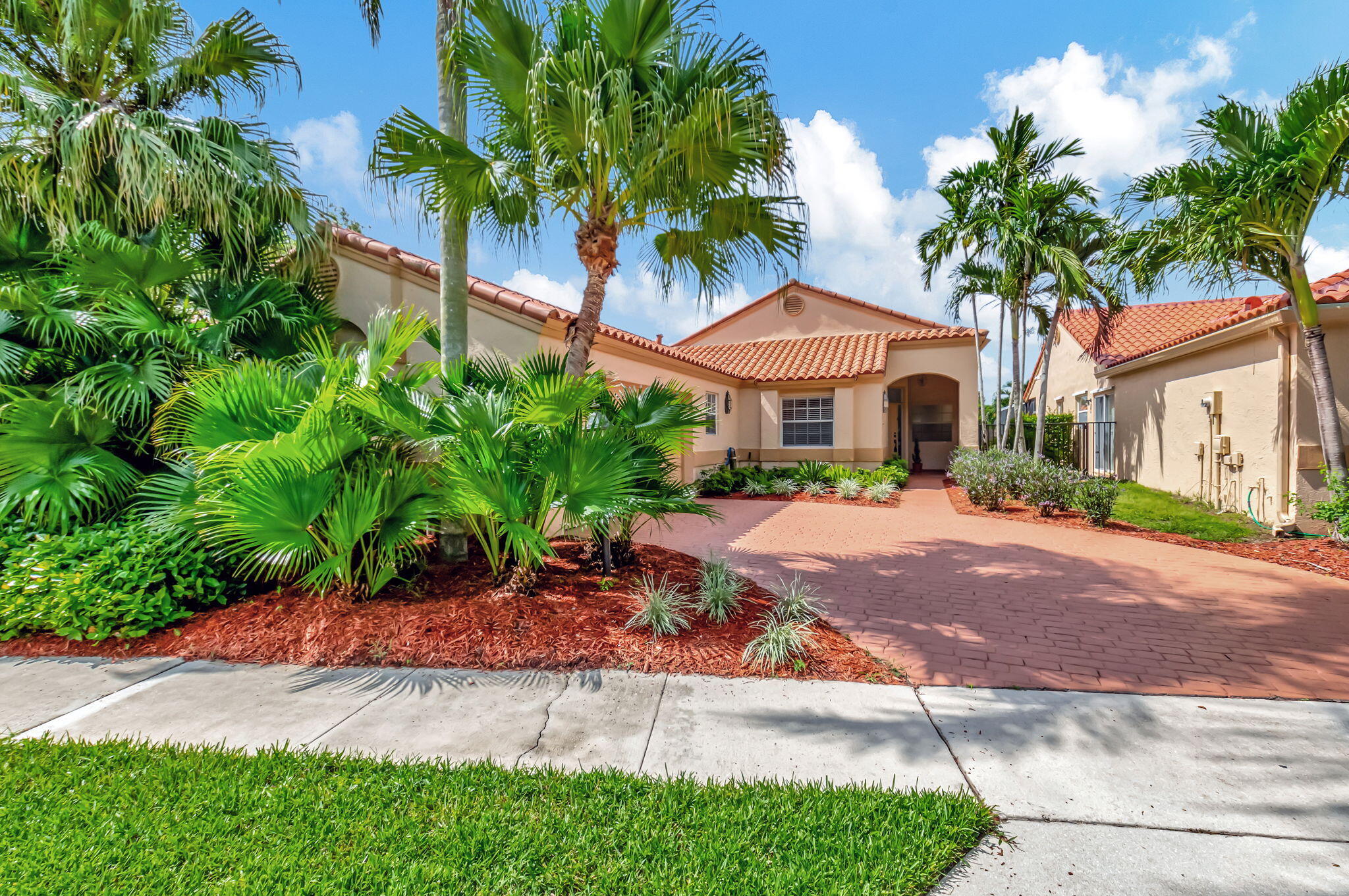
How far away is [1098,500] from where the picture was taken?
33.5 feet

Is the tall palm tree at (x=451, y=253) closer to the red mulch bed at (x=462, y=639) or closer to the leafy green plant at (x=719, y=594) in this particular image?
the red mulch bed at (x=462, y=639)

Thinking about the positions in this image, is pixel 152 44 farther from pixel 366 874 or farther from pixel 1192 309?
pixel 1192 309

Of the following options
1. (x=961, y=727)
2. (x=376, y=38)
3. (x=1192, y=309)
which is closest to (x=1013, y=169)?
(x=1192, y=309)

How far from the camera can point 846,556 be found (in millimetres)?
8312

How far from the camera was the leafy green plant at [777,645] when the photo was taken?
4535mm

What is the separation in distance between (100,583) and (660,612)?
4.86 metres

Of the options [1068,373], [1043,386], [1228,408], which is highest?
[1068,373]

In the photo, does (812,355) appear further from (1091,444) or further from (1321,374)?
(1321,374)

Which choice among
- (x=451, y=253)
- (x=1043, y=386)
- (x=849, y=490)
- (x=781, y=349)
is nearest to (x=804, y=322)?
(x=781, y=349)

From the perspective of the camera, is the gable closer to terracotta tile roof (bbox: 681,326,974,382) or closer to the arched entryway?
terracotta tile roof (bbox: 681,326,974,382)

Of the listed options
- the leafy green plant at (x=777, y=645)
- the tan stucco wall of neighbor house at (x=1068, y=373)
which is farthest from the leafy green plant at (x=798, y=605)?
the tan stucco wall of neighbor house at (x=1068, y=373)

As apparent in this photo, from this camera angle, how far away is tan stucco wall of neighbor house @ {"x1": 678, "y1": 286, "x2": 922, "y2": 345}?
1998cm

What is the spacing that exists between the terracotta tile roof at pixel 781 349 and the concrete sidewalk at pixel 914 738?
625cm

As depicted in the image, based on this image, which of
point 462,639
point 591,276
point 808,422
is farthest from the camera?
point 808,422
